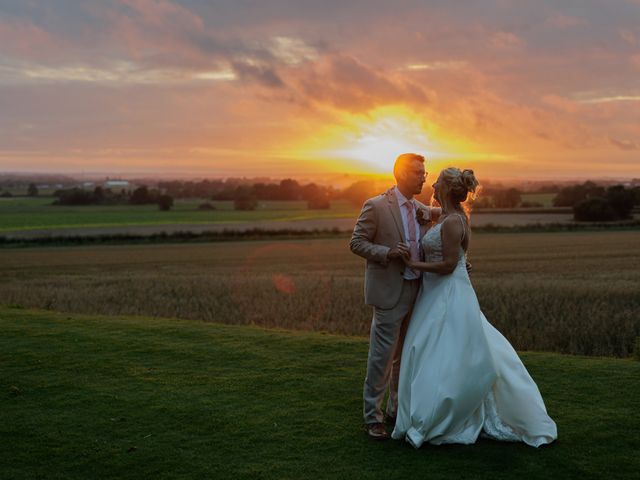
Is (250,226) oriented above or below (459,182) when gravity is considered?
below

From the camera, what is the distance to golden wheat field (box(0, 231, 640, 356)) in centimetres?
1467

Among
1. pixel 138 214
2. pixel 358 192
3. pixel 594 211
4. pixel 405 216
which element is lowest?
pixel 138 214

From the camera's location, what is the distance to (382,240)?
6.73 metres

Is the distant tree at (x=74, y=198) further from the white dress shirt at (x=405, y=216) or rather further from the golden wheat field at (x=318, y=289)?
the white dress shirt at (x=405, y=216)

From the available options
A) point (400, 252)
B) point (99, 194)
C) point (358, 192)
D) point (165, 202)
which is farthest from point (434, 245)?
point (99, 194)

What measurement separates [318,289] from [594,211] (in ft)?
199

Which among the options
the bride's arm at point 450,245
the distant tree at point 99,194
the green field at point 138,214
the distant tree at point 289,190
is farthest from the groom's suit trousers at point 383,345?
the distant tree at point 99,194

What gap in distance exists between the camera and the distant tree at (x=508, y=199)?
9018cm

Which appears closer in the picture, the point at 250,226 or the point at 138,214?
the point at 250,226

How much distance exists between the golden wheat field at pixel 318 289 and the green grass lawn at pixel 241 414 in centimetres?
460

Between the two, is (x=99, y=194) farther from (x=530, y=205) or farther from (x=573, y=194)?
(x=573, y=194)

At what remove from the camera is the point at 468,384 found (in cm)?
633

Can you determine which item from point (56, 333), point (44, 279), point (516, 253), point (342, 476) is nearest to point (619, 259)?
point (516, 253)

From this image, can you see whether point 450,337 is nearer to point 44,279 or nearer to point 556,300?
point 556,300
